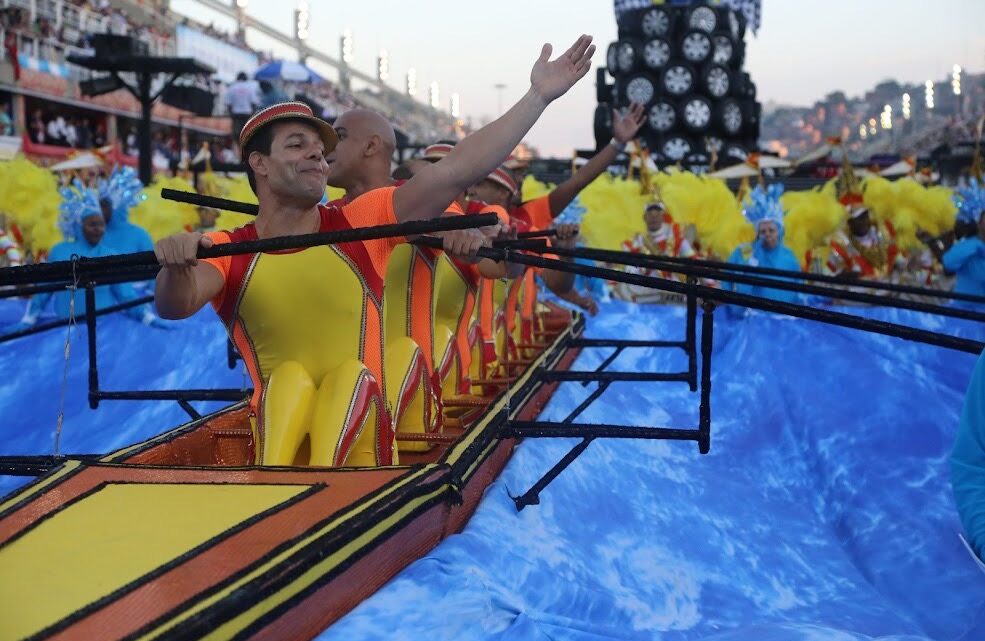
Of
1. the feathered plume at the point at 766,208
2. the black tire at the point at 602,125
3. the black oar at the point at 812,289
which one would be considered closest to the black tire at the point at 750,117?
the black tire at the point at 602,125

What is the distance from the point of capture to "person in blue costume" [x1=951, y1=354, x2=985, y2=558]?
8.66ft

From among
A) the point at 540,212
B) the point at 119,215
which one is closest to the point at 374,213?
the point at 540,212

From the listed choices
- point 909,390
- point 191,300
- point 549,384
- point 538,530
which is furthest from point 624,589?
point 909,390

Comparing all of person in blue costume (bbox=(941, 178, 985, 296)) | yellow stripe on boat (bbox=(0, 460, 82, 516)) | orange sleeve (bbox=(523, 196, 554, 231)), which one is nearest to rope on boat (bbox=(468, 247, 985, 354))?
yellow stripe on boat (bbox=(0, 460, 82, 516))

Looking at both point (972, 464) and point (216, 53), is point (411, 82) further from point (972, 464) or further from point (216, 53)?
point (972, 464)

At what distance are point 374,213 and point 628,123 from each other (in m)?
3.19

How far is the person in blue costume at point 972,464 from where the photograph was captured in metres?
2.64

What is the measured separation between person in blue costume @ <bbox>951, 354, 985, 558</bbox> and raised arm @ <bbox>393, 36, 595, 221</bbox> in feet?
4.60

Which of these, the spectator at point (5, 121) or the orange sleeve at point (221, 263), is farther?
the spectator at point (5, 121)

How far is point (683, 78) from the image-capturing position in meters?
23.9

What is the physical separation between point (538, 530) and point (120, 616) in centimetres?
212

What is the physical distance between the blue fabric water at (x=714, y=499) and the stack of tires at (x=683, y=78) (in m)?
15.9

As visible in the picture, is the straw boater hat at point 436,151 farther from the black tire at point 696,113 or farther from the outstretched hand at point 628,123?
the black tire at point 696,113

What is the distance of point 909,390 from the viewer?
631 cm
